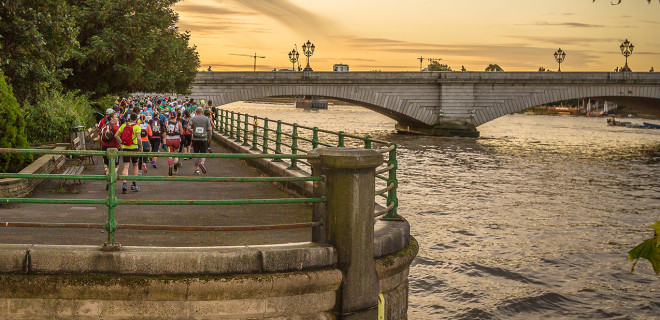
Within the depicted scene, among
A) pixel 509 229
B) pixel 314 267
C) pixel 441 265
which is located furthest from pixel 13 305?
pixel 509 229

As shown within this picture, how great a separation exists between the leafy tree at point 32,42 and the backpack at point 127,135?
24.4 feet

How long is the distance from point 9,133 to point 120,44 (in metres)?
20.8

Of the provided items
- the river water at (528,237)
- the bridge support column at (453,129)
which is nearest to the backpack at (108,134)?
the river water at (528,237)

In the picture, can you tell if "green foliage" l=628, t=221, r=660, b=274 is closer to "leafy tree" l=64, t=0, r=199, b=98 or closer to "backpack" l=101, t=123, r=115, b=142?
"backpack" l=101, t=123, r=115, b=142

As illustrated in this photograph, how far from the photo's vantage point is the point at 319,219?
7.22 meters

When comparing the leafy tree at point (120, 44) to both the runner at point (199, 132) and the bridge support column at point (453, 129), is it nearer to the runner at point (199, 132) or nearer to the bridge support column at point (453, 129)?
the runner at point (199, 132)

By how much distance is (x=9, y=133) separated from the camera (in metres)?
13.9

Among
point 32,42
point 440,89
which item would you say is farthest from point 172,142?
point 440,89

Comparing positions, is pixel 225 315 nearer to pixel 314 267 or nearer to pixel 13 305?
pixel 314 267

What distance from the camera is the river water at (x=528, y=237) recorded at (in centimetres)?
1402

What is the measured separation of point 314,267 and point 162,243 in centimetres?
184

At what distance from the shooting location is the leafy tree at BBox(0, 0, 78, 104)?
20.4 meters

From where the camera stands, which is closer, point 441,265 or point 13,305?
point 13,305

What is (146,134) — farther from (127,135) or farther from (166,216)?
(166,216)
